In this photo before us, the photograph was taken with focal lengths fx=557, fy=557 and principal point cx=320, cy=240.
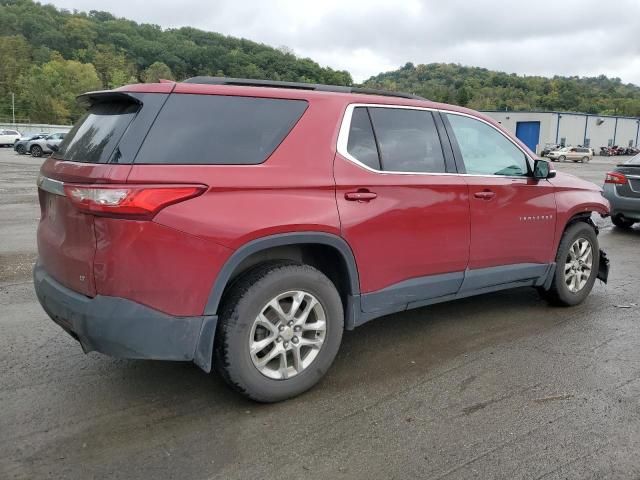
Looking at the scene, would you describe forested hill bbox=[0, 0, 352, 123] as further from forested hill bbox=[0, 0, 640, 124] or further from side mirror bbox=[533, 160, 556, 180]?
side mirror bbox=[533, 160, 556, 180]

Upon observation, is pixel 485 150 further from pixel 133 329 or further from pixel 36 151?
pixel 36 151

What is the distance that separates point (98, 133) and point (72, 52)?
370ft

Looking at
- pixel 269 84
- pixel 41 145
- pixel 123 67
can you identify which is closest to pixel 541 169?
pixel 269 84

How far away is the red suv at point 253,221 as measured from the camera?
2822 mm

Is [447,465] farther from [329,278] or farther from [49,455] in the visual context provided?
[49,455]

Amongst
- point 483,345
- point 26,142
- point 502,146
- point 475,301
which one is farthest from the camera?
point 26,142

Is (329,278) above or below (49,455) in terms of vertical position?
above

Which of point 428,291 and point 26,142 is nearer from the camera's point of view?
point 428,291

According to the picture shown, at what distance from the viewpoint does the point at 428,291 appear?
4012 mm

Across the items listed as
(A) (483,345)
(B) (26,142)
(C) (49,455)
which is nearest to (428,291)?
(A) (483,345)

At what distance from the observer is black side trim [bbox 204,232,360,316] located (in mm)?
2980

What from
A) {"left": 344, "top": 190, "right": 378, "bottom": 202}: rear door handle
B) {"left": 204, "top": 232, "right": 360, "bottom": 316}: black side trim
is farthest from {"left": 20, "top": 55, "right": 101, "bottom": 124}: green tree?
{"left": 204, "top": 232, "right": 360, "bottom": 316}: black side trim

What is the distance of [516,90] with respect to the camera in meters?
121

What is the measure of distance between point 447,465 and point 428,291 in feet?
4.86
